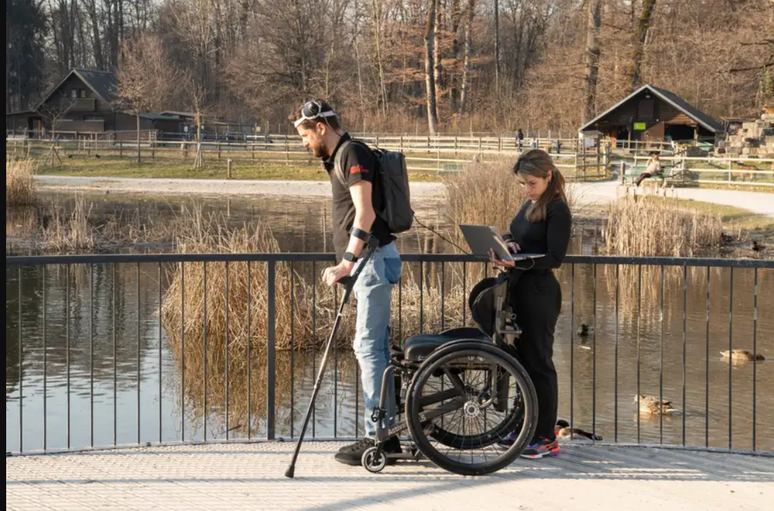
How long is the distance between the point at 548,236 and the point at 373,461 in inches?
55.5

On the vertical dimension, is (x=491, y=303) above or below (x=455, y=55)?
below

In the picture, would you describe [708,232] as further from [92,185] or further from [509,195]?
[92,185]

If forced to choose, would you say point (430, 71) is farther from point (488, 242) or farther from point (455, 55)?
point (488, 242)

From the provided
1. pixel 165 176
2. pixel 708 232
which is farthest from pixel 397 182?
pixel 165 176

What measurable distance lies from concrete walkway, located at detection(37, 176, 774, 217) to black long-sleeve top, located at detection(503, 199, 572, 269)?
2853 cm

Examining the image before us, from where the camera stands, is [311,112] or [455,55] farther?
[455,55]

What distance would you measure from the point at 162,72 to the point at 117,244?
5248 cm

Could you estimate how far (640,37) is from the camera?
189ft

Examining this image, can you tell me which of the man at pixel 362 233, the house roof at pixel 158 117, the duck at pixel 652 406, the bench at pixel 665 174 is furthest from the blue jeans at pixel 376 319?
the house roof at pixel 158 117

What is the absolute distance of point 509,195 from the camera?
21.5 m

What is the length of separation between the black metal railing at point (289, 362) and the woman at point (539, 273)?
77cm

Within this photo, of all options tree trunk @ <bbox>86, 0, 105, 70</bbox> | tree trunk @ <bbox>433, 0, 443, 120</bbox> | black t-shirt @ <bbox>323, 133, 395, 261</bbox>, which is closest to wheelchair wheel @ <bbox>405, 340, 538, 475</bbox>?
black t-shirt @ <bbox>323, 133, 395, 261</bbox>

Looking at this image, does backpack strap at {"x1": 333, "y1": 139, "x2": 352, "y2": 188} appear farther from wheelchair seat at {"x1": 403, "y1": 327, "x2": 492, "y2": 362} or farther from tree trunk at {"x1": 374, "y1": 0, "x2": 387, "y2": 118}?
tree trunk at {"x1": 374, "y1": 0, "x2": 387, "y2": 118}

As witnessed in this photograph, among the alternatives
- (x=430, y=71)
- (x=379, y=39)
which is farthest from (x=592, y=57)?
(x=379, y=39)
